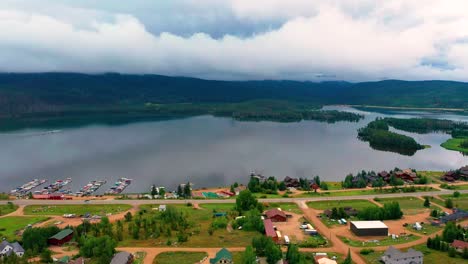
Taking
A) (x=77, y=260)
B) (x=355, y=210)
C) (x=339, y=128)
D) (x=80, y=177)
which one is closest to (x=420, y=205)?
(x=355, y=210)

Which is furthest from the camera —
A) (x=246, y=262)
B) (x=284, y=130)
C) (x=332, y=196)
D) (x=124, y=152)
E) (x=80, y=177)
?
(x=284, y=130)

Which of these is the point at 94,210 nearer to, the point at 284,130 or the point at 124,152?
the point at 124,152

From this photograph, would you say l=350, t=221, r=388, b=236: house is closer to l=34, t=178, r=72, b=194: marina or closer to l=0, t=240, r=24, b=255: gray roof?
l=0, t=240, r=24, b=255: gray roof

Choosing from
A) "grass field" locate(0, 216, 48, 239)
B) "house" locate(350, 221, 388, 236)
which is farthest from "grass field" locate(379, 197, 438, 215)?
"grass field" locate(0, 216, 48, 239)

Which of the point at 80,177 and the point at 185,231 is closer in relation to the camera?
the point at 185,231

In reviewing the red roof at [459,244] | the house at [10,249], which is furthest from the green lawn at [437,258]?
the house at [10,249]
